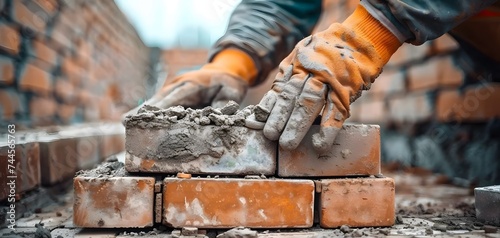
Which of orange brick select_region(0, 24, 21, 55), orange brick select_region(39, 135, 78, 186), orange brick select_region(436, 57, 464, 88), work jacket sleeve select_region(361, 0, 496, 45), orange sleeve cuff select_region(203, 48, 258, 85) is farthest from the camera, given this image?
orange brick select_region(436, 57, 464, 88)

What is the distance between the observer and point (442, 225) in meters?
1.78

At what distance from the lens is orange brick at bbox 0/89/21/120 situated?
2.97 m

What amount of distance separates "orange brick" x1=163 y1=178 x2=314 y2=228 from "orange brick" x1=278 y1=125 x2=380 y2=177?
65 millimetres

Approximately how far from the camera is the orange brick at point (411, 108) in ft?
12.7

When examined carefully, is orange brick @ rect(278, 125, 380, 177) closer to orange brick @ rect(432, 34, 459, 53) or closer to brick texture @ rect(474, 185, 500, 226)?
brick texture @ rect(474, 185, 500, 226)

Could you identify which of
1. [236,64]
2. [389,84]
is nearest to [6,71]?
[236,64]

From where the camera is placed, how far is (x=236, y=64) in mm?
2826

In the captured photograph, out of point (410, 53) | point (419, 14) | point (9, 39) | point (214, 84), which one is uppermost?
point (410, 53)

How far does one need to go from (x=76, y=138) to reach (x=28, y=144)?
34.7 inches

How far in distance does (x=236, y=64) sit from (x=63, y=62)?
8.71 ft

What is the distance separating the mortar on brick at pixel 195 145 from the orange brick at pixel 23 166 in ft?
1.89

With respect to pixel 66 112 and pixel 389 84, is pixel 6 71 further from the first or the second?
pixel 389 84

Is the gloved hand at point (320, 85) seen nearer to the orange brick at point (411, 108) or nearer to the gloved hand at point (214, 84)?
the gloved hand at point (214, 84)

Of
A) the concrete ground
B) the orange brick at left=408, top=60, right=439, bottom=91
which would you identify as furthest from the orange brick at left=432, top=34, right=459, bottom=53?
the concrete ground
